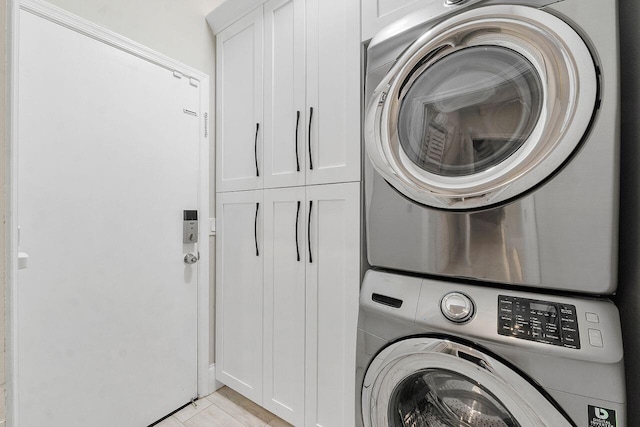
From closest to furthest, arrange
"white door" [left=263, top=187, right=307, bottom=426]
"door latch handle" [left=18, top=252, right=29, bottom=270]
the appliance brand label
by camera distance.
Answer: the appliance brand label, "door latch handle" [left=18, top=252, right=29, bottom=270], "white door" [left=263, top=187, right=307, bottom=426]

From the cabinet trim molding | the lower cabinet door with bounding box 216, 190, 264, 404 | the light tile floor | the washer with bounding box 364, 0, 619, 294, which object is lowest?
the light tile floor

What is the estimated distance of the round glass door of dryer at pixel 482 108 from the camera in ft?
2.25

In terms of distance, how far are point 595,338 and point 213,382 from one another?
1970mm

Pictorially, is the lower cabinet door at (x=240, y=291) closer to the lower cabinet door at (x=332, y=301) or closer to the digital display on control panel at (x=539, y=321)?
the lower cabinet door at (x=332, y=301)

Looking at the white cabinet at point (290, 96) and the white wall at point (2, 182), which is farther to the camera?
the white cabinet at point (290, 96)

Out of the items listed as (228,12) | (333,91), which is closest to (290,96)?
(333,91)

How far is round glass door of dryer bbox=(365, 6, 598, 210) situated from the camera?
2.25 feet

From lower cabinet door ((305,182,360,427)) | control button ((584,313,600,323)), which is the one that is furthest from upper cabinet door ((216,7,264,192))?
control button ((584,313,600,323))

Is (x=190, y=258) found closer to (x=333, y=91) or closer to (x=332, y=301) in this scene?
(x=332, y=301)

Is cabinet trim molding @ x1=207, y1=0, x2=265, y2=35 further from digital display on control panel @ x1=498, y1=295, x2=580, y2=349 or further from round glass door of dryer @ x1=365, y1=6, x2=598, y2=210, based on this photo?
digital display on control panel @ x1=498, y1=295, x2=580, y2=349

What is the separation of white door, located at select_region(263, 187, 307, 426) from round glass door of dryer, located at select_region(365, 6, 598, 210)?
627mm

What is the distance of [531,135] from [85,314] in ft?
6.14

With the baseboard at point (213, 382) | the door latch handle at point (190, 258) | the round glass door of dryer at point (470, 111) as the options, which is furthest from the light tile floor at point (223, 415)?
the round glass door of dryer at point (470, 111)

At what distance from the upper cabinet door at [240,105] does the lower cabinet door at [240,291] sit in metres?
0.12
